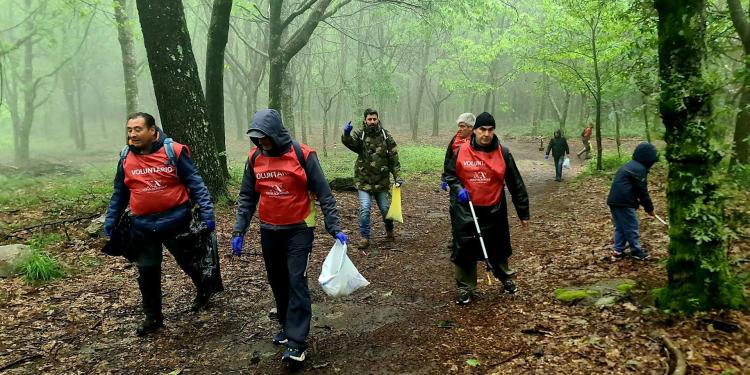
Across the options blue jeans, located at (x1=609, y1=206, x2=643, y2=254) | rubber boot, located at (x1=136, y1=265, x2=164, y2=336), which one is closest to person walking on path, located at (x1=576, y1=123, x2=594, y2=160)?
blue jeans, located at (x1=609, y1=206, x2=643, y2=254)

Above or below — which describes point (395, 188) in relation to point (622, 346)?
above

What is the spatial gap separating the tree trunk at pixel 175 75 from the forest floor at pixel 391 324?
242 cm

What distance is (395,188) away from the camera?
26.0ft

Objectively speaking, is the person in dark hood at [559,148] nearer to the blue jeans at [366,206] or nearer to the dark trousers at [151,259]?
the blue jeans at [366,206]

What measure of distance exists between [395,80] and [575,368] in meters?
45.2

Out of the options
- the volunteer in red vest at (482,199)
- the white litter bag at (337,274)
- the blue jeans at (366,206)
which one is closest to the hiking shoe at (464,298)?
the volunteer in red vest at (482,199)

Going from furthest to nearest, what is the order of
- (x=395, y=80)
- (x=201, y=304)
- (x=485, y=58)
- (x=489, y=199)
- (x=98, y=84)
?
(x=98, y=84) < (x=395, y=80) < (x=485, y=58) < (x=201, y=304) < (x=489, y=199)

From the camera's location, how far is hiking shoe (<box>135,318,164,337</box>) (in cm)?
499

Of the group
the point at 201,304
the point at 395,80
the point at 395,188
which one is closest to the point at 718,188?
the point at 395,188

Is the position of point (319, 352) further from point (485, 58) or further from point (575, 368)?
point (485, 58)

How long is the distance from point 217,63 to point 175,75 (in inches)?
71.9

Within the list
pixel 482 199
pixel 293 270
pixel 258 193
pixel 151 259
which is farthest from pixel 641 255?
pixel 151 259

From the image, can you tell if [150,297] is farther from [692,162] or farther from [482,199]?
[692,162]

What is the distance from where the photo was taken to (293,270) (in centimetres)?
426
